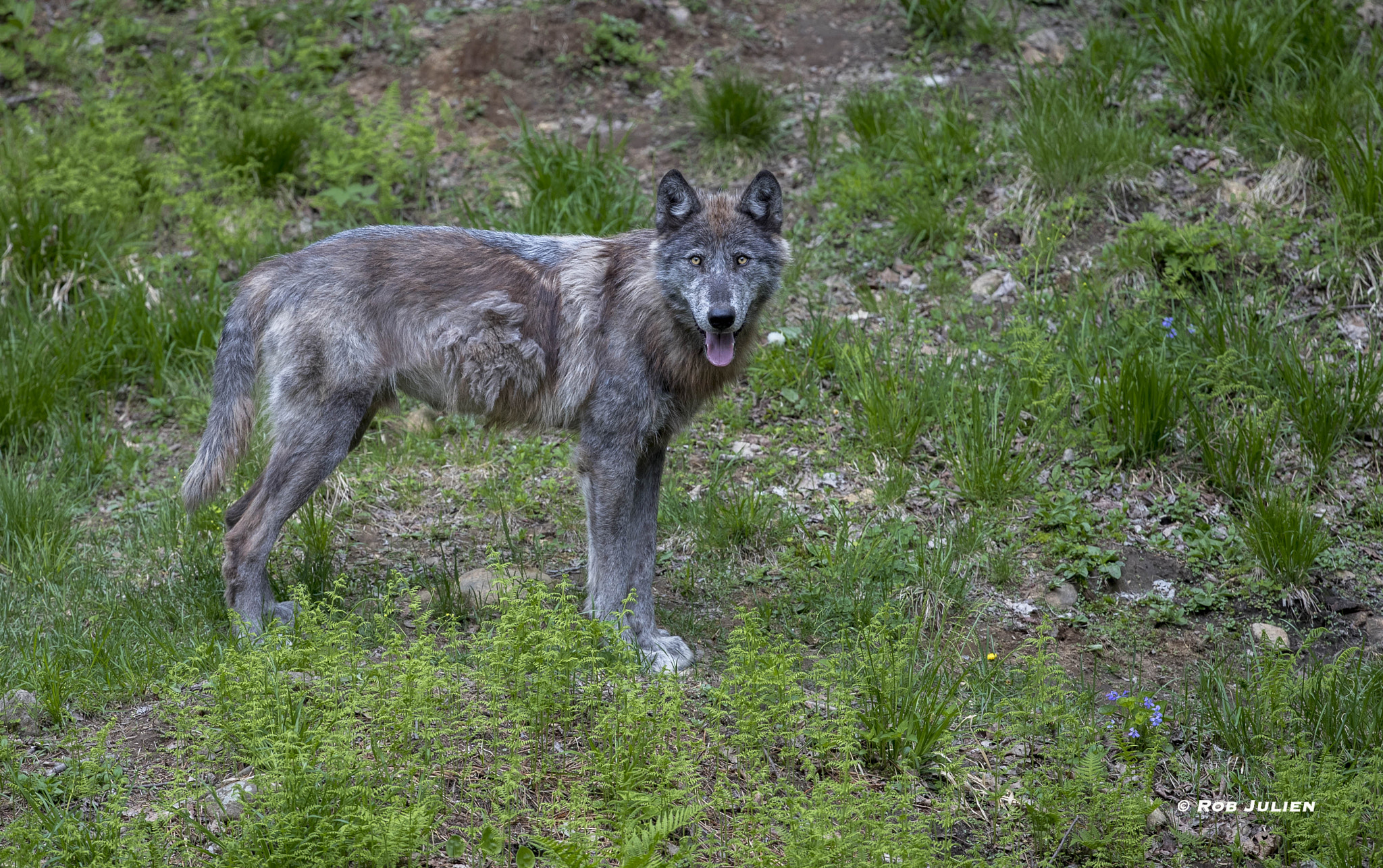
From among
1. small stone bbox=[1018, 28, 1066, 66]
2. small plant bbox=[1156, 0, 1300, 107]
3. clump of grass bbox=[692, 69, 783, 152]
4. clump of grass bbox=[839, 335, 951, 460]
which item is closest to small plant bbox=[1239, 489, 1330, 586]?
clump of grass bbox=[839, 335, 951, 460]

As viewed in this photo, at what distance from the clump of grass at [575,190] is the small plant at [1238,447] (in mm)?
4174

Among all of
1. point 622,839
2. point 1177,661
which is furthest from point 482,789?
point 1177,661

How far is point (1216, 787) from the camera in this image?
410cm

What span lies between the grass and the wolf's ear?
1776 millimetres

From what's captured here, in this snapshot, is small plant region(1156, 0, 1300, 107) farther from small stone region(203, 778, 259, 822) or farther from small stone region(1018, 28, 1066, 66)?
small stone region(203, 778, 259, 822)

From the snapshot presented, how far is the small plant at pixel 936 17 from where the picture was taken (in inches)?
369

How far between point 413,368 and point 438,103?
16.2 ft

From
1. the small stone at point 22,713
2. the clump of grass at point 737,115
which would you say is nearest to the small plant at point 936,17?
the clump of grass at point 737,115

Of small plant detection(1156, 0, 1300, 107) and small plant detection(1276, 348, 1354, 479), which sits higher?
small plant detection(1156, 0, 1300, 107)

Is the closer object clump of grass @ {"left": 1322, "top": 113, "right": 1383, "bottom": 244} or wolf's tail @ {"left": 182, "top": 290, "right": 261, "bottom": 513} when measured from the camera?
wolf's tail @ {"left": 182, "top": 290, "right": 261, "bottom": 513}

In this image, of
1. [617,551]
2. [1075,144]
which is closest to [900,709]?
[617,551]

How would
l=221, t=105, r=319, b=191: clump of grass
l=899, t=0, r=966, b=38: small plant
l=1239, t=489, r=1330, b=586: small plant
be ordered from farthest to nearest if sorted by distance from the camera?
l=899, t=0, r=966, b=38: small plant
l=221, t=105, r=319, b=191: clump of grass
l=1239, t=489, r=1330, b=586: small plant

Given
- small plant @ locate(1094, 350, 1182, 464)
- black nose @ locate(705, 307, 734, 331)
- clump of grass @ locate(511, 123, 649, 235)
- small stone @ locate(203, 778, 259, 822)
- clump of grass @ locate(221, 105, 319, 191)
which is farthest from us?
clump of grass @ locate(221, 105, 319, 191)

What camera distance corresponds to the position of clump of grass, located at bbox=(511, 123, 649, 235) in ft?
24.9
